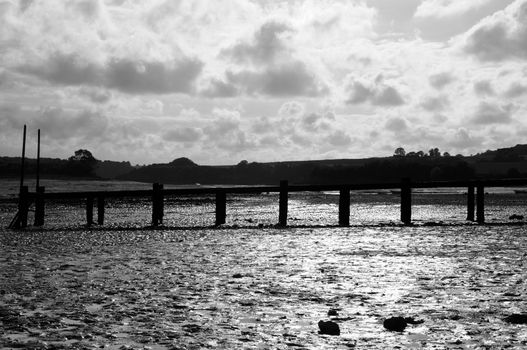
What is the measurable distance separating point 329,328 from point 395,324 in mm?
563

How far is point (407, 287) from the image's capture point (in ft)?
22.2

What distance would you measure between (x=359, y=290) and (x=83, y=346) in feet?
10.7

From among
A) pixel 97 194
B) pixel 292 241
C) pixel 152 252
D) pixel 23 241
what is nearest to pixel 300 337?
pixel 152 252

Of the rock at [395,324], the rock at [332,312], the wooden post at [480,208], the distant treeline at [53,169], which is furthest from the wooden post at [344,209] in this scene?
the distant treeline at [53,169]

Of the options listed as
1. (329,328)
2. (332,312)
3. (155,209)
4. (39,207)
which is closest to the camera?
(329,328)

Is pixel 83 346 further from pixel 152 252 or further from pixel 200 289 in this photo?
pixel 152 252

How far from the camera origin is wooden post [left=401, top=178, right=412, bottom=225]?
1779 cm

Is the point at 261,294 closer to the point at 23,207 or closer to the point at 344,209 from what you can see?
the point at 344,209

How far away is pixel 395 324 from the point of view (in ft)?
15.9

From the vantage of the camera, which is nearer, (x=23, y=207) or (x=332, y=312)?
(x=332, y=312)

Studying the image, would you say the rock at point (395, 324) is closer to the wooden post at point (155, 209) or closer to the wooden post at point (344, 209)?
the wooden post at point (344, 209)

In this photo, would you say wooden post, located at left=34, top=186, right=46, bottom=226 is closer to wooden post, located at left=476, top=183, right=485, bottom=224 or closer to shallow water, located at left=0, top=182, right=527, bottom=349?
shallow water, located at left=0, top=182, right=527, bottom=349

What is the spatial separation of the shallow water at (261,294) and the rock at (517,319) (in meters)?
0.11

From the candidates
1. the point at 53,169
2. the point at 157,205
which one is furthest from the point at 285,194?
the point at 53,169
